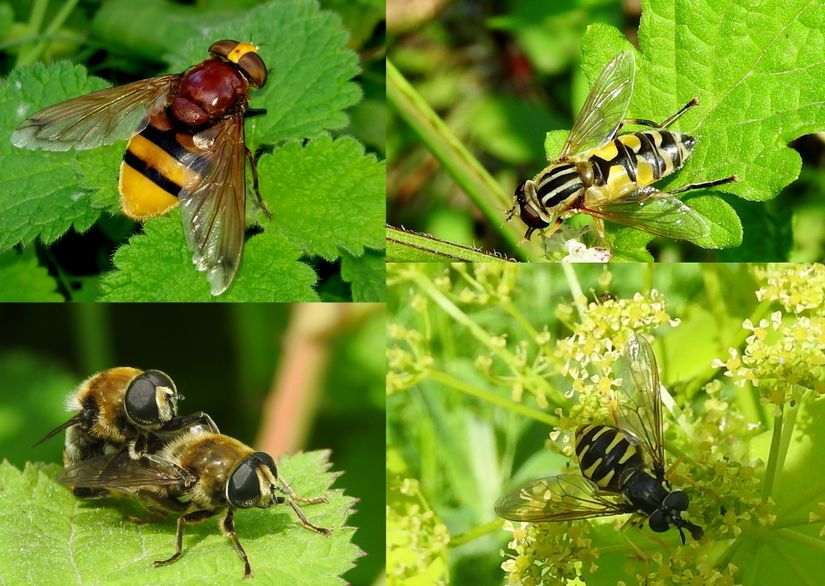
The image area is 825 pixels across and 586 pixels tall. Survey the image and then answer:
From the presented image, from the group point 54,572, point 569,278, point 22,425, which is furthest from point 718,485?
A: point 22,425

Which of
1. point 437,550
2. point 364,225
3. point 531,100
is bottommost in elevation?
point 437,550

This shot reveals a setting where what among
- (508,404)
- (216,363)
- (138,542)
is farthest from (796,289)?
(216,363)

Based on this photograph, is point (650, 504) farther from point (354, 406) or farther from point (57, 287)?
point (57, 287)

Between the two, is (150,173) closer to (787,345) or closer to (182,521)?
(182,521)

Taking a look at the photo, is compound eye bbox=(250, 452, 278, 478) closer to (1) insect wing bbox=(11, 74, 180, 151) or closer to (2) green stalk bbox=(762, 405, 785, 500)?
(1) insect wing bbox=(11, 74, 180, 151)

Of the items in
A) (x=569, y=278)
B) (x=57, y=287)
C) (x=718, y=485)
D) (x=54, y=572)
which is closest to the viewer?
(x=718, y=485)

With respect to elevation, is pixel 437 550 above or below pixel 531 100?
below

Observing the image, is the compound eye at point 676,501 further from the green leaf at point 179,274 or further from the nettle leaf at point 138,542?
the green leaf at point 179,274
